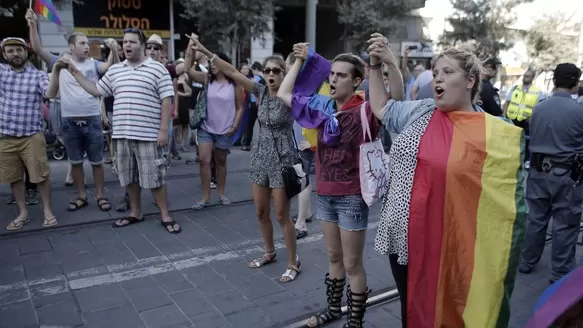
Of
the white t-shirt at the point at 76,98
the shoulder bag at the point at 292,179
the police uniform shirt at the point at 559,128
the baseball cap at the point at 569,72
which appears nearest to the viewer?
the shoulder bag at the point at 292,179

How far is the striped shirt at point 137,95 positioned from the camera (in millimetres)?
5367

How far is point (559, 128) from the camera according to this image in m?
4.33

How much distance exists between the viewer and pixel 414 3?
2208 centimetres

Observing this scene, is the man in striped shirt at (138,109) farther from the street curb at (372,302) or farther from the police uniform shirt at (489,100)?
the police uniform shirt at (489,100)

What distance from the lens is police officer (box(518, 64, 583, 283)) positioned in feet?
14.2

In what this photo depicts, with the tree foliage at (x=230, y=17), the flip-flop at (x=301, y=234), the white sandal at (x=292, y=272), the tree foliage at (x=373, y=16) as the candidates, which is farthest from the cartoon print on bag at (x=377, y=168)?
the tree foliage at (x=373, y=16)

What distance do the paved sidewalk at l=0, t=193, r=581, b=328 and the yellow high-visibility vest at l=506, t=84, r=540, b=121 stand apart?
459 cm

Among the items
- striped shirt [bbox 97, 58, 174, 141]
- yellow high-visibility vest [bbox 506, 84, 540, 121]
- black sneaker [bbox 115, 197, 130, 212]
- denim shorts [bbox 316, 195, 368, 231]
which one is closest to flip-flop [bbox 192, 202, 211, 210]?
black sneaker [bbox 115, 197, 130, 212]

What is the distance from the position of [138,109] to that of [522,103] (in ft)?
23.9

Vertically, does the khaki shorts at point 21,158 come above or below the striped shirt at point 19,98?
below

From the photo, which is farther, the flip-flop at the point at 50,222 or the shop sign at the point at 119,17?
the shop sign at the point at 119,17

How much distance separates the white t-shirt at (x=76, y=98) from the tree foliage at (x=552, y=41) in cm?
2479

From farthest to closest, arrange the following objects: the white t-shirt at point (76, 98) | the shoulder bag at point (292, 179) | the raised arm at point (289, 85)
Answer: the white t-shirt at point (76, 98), the shoulder bag at point (292, 179), the raised arm at point (289, 85)

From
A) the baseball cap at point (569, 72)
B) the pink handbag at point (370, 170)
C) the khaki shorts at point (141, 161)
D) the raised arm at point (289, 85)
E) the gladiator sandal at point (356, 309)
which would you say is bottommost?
the gladiator sandal at point (356, 309)
